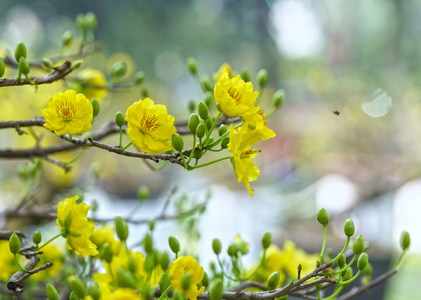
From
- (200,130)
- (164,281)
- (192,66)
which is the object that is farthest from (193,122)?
(192,66)

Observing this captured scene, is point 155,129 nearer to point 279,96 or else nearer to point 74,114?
point 74,114

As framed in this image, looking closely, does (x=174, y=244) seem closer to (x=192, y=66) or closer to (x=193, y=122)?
(x=193, y=122)

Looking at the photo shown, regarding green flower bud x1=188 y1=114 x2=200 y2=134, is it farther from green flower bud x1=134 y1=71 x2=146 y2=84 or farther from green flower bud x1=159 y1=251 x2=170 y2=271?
green flower bud x1=134 y1=71 x2=146 y2=84

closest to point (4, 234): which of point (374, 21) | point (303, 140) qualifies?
point (303, 140)

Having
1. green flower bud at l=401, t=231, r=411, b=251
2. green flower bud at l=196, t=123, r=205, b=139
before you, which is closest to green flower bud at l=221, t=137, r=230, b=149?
green flower bud at l=196, t=123, r=205, b=139

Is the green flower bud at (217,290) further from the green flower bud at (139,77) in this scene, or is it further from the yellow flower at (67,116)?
the green flower bud at (139,77)

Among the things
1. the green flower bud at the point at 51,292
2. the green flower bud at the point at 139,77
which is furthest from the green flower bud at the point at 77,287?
the green flower bud at the point at 139,77
